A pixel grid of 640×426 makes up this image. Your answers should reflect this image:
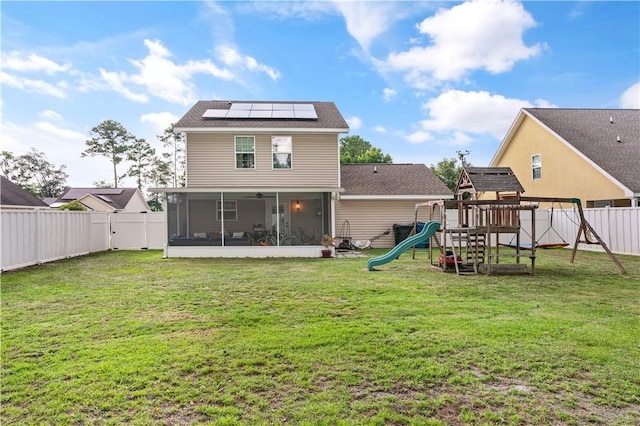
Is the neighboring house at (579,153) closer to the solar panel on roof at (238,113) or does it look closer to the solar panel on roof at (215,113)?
the solar panel on roof at (238,113)

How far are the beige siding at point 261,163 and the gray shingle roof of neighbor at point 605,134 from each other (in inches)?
416

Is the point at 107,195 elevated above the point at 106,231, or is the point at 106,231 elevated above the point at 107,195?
the point at 107,195

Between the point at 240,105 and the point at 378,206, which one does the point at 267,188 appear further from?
the point at 240,105

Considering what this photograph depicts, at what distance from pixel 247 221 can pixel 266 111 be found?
219 inches

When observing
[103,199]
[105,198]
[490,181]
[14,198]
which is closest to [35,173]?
[105,198]

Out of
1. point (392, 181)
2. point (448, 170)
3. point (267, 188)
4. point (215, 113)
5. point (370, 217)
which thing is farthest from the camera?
point (448, 170)

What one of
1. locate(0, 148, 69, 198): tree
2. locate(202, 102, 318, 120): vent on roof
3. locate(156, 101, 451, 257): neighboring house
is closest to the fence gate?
locate(156, 101, 451, 257): neighboring house

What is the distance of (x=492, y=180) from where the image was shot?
9.66m

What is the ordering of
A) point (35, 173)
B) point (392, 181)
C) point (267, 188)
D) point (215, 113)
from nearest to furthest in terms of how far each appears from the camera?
1. point (267, 188)
2. point (215, 113)
3. point (392, 181)
4. point (35, 173)

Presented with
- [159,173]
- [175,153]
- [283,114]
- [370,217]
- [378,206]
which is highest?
[175,153]

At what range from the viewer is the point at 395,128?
29.8m

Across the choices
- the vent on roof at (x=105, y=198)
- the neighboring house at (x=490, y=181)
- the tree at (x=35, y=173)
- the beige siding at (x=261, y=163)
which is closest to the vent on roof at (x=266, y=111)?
the beige siding at (x=261, y=163)

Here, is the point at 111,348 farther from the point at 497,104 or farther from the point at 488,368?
the point at 497,104

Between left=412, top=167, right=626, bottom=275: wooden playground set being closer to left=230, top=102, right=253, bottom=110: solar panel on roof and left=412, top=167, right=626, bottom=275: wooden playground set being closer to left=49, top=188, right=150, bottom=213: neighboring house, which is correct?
left=230, top=102, right=253, bottom=110: solar panel on roof
